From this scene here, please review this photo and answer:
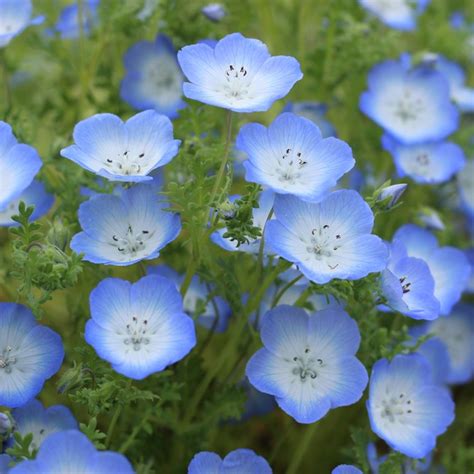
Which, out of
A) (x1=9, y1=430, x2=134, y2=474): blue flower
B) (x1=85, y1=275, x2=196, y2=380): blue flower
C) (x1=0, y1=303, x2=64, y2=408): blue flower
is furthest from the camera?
(x1=0, y1=303, x2=64, y2=408): blue flower

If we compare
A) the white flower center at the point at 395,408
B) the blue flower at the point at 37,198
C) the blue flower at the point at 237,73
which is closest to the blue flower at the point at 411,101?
the blue flower at the point at 237,73

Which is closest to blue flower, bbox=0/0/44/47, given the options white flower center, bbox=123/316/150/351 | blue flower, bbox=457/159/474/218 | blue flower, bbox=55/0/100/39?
blue flower, bbox=55/0/100/39

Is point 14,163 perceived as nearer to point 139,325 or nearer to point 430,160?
point 139,325

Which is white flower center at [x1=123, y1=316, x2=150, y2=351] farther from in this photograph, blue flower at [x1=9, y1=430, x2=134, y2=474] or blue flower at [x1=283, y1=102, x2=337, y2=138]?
blue flower at [x1=283, y1=102, x2=337, y2=138]

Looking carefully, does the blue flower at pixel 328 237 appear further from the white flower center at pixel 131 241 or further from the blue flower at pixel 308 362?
the white flower center at pixel 131 241

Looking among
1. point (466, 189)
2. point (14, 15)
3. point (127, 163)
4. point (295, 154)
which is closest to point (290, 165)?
point (295, 154)
